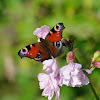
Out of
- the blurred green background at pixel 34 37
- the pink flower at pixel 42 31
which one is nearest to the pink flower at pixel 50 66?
the pink flower at pixel 42 31

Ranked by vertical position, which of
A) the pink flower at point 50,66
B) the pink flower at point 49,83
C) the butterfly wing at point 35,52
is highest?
the butterfly wing at point 35,52

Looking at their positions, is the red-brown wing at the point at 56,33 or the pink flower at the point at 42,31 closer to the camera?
the red-brown wing at the point at 56,33

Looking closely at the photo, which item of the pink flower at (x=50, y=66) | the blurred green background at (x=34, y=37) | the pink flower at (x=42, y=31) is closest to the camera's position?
the pink flower at (x=50, y=66)

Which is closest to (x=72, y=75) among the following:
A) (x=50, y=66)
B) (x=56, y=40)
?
(x=50, y=66)

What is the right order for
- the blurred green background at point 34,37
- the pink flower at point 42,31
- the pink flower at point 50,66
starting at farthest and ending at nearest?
the blurred green background at point 34,37, the pink flower at point 42,31, the pink flower at point 50,66

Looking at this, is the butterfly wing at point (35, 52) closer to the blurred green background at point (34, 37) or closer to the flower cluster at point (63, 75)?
the flower cluster at point (63, 75)

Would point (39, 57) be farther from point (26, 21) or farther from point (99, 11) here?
point (26, 21)
